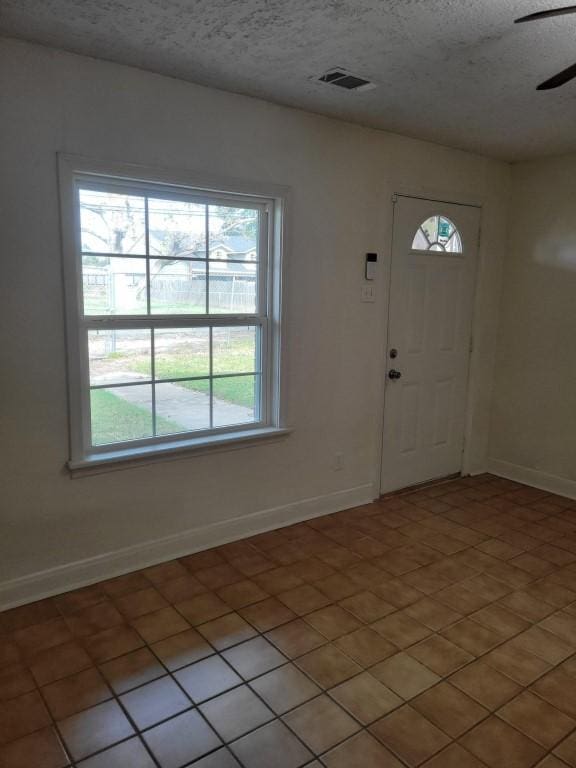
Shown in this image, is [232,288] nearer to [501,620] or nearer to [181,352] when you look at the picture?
[181,352]

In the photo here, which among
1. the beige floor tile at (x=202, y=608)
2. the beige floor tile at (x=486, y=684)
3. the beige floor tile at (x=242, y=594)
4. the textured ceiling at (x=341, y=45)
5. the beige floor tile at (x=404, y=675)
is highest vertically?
the textured ceiling at (x=341, y=45)

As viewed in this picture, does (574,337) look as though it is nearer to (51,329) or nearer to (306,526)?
(306,526)

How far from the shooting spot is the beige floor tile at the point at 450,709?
1.92m

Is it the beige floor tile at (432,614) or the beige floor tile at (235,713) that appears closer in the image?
the beige floor tile at (235,713)

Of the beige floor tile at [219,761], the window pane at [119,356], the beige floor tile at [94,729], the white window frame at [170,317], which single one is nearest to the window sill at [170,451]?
the white window frame at [170,317]

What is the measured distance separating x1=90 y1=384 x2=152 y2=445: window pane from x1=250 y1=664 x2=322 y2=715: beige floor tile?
134 cm

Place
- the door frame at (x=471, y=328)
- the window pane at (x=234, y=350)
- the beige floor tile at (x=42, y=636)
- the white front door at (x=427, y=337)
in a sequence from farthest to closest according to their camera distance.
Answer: the white front door at (x=427, y=337), the door frame at (x=471, y=328), the window pane at (x=234, y=350), the beige floor tile at (x=42, y=636)

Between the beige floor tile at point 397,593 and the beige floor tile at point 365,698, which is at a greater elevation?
the beige floor tile at point 397,593

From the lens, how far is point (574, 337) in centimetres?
398

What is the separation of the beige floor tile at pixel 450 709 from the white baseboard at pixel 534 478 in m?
2.48

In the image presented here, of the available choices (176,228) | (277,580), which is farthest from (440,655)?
(176,228)

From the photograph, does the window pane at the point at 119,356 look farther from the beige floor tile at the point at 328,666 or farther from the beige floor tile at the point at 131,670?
the beige floor tile at the point at 328,666

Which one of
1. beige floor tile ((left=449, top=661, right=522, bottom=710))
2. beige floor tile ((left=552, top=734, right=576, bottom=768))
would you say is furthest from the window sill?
beige floor tile ((left=552, top=734, right=576, bottom=768))

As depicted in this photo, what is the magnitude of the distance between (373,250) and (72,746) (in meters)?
2.98
